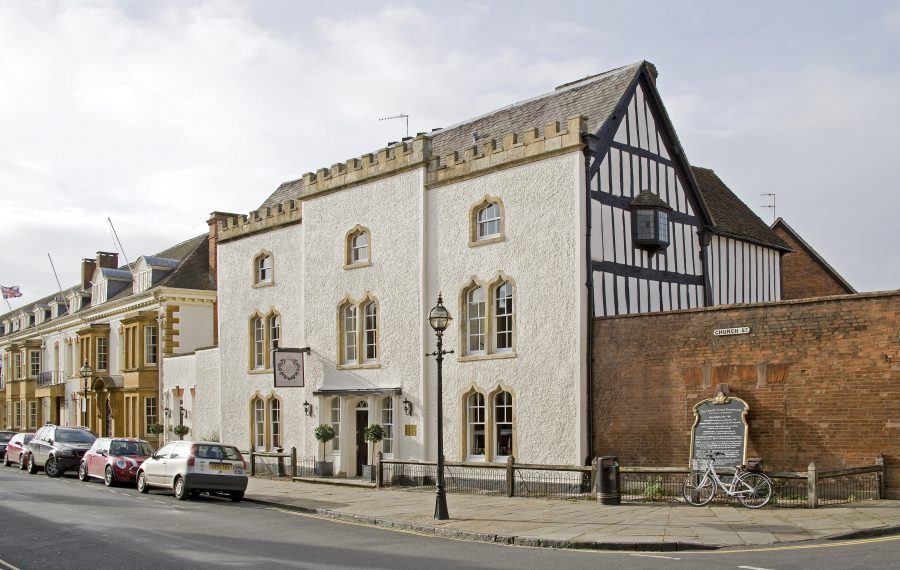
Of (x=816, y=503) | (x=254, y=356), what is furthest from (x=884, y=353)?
(x=254, y=356)

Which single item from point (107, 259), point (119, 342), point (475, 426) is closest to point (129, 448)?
point (475, 426)

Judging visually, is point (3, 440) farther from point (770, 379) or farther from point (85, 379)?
point (770, 379)

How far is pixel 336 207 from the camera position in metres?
30.4

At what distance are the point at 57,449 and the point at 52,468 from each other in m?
0.67

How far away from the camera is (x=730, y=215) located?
31844mm

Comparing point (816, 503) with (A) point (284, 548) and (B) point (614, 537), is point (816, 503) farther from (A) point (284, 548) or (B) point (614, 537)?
(A) point (284, 548)

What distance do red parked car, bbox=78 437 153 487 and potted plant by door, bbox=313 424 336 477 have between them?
4.82 m

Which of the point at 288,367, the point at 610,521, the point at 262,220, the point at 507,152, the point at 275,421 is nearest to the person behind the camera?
the point at 610,521

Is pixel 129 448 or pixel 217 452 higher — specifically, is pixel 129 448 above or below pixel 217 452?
below

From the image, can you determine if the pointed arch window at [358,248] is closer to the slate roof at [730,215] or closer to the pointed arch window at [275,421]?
the pointed arch window at [275,421]

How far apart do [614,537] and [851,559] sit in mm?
3837

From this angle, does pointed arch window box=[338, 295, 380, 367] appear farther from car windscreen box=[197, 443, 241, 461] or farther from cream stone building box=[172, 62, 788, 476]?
car windscreen box=[197, 443, 241, 461]

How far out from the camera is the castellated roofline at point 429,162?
23969mm

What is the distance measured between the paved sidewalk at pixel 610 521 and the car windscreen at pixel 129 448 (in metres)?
7.98
